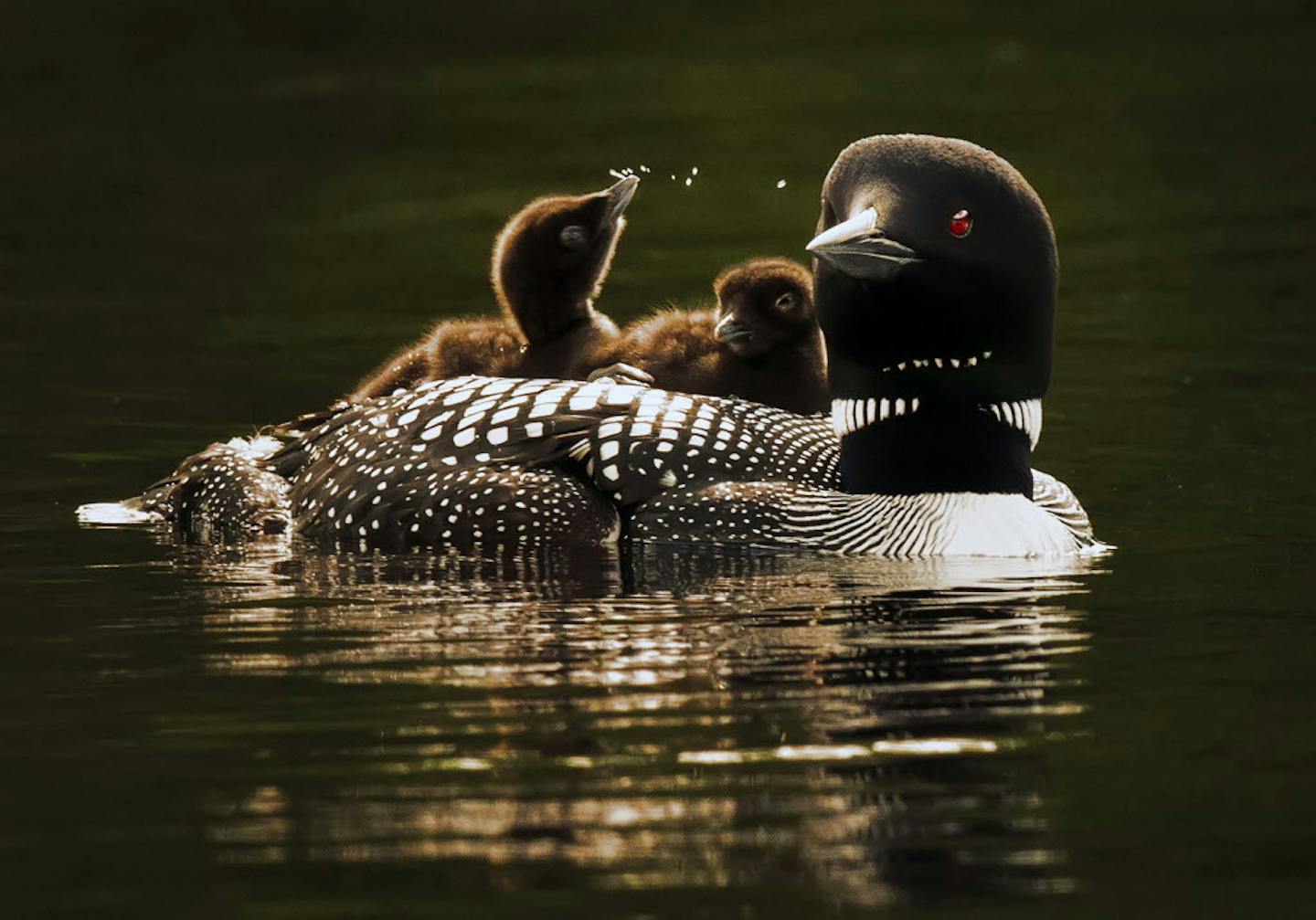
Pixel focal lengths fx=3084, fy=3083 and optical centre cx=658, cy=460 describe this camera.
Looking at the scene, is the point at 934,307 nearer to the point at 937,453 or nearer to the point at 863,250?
the point at 863,250

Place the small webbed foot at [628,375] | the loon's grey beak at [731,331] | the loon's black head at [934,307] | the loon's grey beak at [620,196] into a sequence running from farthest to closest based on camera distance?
1. the loon's grey beak at [620,196]
2. the loon's grey beak at [731,331]
3. the small webbed foot at [628,375]
4. the loon's black head at [934,307]

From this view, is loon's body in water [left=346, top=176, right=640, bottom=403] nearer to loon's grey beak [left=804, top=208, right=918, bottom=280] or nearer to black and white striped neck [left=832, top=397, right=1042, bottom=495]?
black and white striped neck [left=832, top=397, right=1042, bottom=495]

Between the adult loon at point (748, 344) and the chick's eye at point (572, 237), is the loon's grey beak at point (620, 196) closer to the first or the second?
the chick's eye at point (572, 237)

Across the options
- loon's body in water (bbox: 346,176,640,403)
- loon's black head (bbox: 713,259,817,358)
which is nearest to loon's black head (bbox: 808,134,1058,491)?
loon's black head (bbox: 713,259,817,358)

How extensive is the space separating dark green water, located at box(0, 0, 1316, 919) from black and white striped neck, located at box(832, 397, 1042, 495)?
10.2 inches

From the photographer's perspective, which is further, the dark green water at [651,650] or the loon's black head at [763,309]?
the loon's black head at [763,309]

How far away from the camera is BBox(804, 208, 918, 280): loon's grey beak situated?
6.82 m

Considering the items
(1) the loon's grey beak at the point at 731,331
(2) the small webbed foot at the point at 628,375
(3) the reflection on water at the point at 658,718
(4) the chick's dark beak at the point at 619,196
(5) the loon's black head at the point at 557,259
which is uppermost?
(4) the chick's dark beak at the point at 619,196

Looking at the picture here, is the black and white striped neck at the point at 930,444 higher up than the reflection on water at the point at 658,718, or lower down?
higher up

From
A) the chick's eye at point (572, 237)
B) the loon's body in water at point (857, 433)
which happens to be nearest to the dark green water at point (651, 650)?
the loon's body in water at point (857, 433)

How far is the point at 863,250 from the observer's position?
6.85 m

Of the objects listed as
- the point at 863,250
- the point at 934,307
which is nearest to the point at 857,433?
the point at 934,307

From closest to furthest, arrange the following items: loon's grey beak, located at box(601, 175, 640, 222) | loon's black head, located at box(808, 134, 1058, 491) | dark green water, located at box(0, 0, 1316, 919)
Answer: dark green water, located at box(0, 0, 1316, 919), loon's black head, located at box(808, 134, 1058, 491), loon's grey beak, located at box(601, 175, 640, 222)

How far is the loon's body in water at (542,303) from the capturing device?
859 cm
